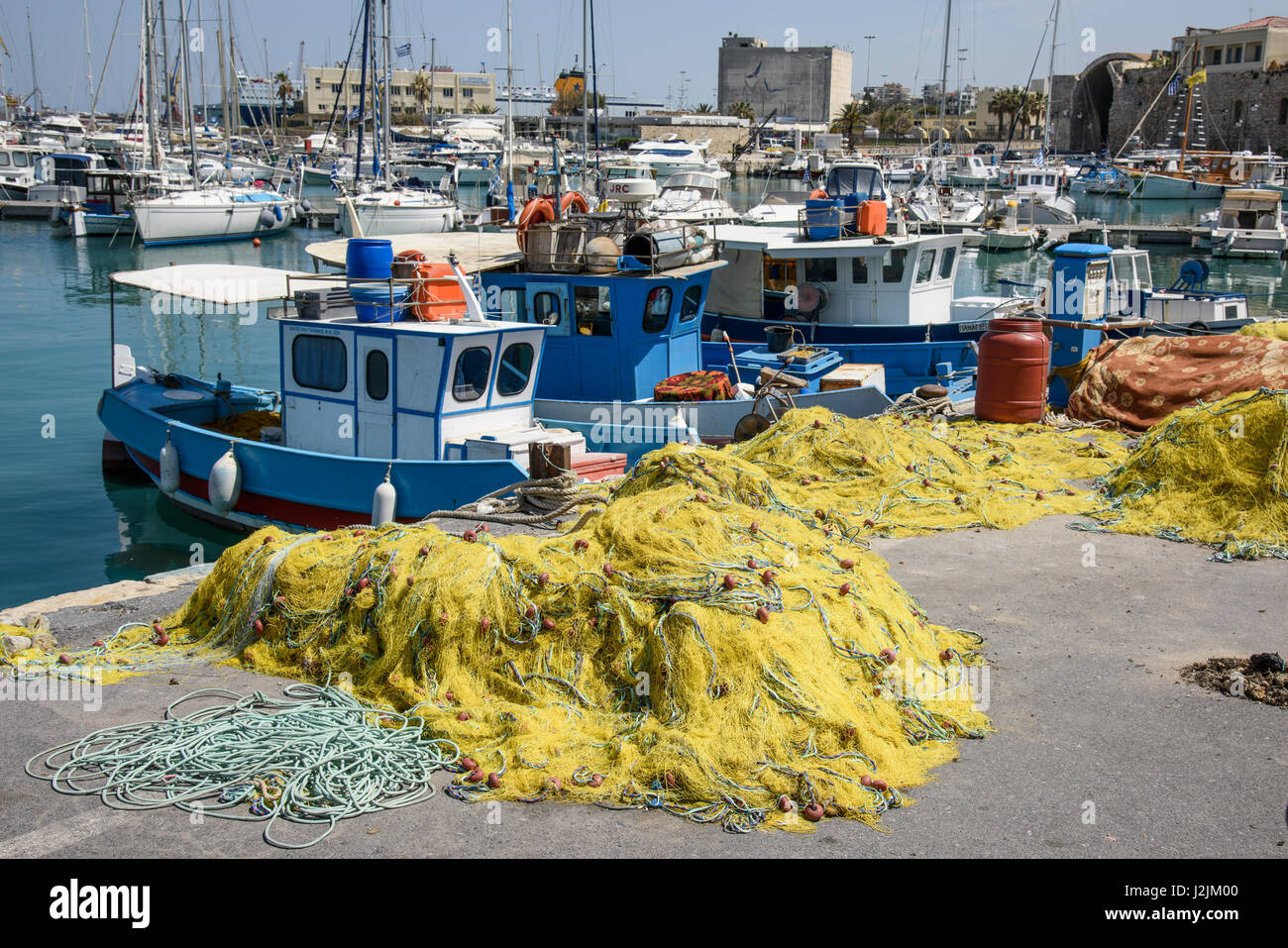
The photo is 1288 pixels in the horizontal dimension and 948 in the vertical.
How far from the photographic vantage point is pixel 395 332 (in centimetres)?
1043

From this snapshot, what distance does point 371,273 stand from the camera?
11.1 metres

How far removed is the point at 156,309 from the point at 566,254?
22.1 metres

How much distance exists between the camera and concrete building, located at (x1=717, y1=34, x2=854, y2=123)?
136625mm

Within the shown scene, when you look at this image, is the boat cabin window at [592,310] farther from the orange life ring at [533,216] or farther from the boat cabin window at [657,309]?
the orange life ring at [533,216]

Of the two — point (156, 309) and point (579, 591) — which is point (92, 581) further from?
point (156, 309)

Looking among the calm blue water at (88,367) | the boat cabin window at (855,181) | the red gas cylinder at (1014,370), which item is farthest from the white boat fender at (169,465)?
the boat cabin window at (855,181)

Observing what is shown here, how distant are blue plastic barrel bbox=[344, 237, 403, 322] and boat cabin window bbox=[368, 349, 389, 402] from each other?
429 mm

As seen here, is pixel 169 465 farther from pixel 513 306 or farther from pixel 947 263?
pixel 947 263

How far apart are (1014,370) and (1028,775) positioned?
7329 mm

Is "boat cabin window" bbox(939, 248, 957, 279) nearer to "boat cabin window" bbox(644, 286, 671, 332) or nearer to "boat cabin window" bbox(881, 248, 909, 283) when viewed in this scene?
"boat cabin window" bbox(881, 248, 909, 283)

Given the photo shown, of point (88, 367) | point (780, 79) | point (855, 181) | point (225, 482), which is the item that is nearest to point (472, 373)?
point (225, 482)

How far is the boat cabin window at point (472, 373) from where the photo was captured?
10.7m

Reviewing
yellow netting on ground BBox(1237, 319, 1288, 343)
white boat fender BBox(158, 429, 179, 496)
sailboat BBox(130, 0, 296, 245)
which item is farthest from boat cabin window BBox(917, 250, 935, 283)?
sailboat BBox(130, 0, 296, 245)
